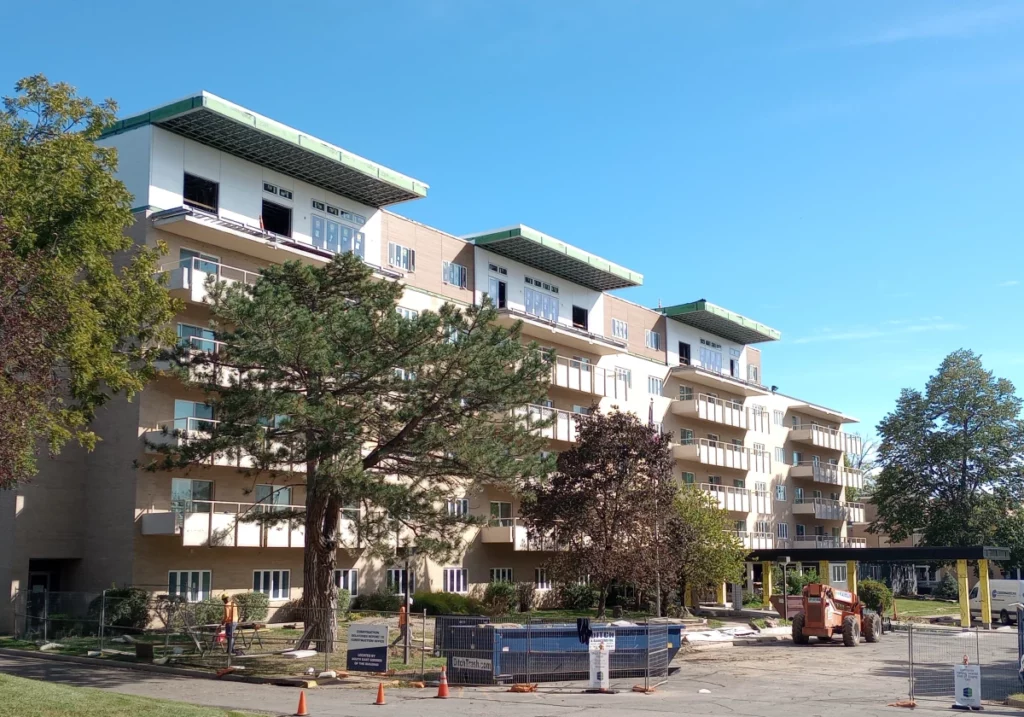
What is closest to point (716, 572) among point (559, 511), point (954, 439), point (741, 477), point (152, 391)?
point (559, 511)

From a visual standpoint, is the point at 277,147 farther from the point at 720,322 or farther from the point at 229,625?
the point at 720,322

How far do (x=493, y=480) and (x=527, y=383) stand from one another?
9.00 ft

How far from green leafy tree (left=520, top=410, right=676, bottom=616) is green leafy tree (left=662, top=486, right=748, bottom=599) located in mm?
3501

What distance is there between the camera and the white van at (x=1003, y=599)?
2039 inches

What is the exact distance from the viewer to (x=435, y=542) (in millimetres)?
27000

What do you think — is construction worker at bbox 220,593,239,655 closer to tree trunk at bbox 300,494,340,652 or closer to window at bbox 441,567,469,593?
tree trunk at bbox 300,494,340,652

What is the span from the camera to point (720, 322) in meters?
65.6

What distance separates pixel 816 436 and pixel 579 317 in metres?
27.2

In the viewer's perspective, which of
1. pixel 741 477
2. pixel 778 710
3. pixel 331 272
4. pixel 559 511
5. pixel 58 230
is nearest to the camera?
pixel 778 710

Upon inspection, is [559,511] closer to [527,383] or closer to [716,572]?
[716,572]

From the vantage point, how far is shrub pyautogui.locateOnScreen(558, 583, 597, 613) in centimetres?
4872

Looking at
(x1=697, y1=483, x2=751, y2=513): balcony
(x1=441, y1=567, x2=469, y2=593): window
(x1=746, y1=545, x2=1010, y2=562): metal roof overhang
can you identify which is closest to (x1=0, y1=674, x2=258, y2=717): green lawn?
(x1=441, y1=567, x2=469, y2=593): window

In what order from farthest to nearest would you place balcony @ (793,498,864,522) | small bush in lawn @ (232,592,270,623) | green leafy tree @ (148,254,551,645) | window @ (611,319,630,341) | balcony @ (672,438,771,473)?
balcony @ (793,498,864,522) < balcony @ (672,438,771,473) < window @ (611,319,630,341) < small bush in lawn @ (232,592,270,623) < green leafy tree @ (148,254,551,645)

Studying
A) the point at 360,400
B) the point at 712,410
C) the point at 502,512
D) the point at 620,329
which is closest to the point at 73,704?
the point at 360,400
